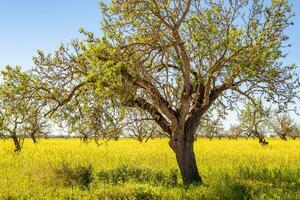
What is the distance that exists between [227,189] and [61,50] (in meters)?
8.31

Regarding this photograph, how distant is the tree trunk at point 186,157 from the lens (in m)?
17.0

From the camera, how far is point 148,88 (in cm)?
1603

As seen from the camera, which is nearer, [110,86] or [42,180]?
[110,86]

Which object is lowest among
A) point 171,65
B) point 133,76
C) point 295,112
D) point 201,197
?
point 201,197

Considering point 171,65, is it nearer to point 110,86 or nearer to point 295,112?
point 110,86

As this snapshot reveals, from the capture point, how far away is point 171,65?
17.3m

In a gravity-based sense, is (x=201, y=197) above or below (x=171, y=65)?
below

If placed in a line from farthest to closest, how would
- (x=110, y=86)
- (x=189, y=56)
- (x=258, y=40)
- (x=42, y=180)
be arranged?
1. (x=42, y=180)
2. (x=189, y=56)
3. (x=258, y=40)
4. (x=110, y=86)

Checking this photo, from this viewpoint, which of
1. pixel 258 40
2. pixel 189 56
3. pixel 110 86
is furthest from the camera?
pixel 189 56

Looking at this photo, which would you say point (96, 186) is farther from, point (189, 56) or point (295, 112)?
point (295, 112)

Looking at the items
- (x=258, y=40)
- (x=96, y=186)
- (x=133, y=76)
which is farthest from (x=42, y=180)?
(x=258, y=40)

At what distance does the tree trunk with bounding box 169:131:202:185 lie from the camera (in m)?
17.0

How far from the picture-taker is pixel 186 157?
56.3ft

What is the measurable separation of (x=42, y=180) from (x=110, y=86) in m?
6.34
